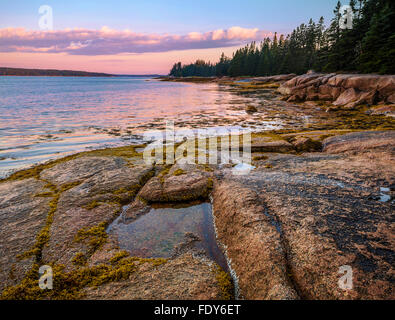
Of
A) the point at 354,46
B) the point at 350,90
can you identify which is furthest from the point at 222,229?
the point at 354,46

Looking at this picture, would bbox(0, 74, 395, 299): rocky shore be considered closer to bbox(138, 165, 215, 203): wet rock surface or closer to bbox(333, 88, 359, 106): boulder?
bbox(138, 165, 215, 203): wet rock surface

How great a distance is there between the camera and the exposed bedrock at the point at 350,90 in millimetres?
27031

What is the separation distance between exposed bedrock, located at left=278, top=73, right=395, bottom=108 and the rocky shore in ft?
78.7

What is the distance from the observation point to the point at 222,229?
16.7ft

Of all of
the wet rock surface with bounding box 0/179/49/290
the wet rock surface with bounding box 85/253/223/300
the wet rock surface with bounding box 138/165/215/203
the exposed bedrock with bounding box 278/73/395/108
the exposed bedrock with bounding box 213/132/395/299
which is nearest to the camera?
the exposed bedrock with bounding box 213/132/395/299

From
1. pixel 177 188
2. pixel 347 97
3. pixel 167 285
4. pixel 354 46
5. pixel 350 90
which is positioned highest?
pixel 354 46

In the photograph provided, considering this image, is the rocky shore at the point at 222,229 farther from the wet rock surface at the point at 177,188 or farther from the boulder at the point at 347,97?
the boulder at the point at 347,97

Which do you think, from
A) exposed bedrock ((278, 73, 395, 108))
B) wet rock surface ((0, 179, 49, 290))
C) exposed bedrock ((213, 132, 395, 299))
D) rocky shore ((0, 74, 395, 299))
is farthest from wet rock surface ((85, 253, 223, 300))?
exposed bedrock ((278, 73, 395, 108))

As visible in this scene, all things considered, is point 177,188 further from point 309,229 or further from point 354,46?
point 354,46

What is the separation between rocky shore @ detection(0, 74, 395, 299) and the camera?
3.44m

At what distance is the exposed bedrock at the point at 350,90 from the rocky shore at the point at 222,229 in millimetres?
23980

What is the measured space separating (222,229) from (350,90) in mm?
34484

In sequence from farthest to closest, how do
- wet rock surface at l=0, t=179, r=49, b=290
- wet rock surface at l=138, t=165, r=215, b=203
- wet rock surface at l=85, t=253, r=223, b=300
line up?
1. wet rock surface at l=138, t=165, r=215, b=203
2. wet rock surface at l=0, t=179, r=49, b=290
3. wet rock surface at l=85, t=253, r=223, b=300
